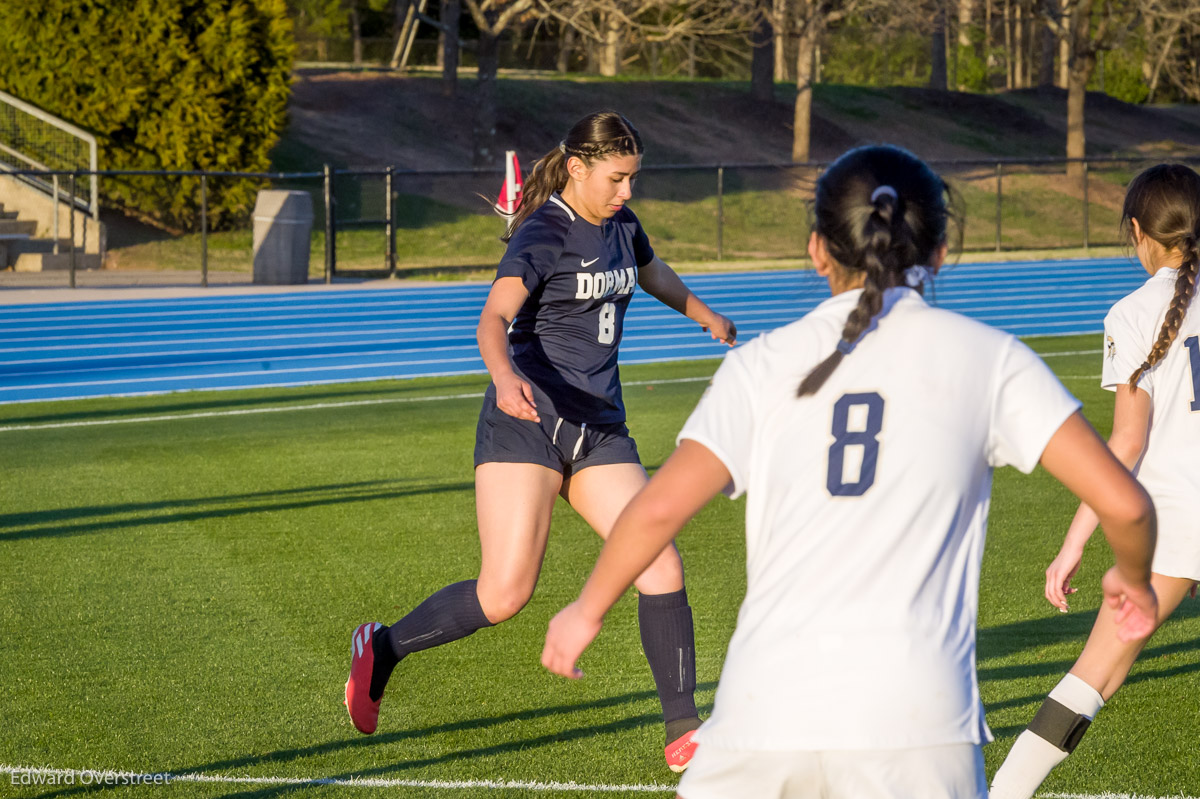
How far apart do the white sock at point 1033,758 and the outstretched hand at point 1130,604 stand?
1009mm

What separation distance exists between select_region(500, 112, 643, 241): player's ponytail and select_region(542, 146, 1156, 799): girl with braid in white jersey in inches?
83.8

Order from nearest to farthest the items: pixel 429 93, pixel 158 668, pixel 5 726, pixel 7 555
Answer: pixel 5 726
pixel 158 668
pixel 7 555
pixel 429 93

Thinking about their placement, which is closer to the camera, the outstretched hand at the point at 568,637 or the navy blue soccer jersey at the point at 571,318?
the outstretched hand at the point at 568,637

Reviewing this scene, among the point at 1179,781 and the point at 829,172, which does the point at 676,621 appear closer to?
the point at 1179,781

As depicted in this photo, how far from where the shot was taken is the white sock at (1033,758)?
3354 mm

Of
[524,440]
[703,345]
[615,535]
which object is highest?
[615,535]

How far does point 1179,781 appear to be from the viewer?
3967 millimetres

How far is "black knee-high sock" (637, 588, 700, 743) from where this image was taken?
4.11 meters

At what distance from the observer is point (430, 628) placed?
170 inches

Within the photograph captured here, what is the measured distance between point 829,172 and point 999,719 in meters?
2.93

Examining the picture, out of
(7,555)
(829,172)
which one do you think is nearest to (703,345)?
(7,555)

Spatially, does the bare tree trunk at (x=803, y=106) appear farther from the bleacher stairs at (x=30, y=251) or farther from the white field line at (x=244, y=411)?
the white field line at (x=244, y=411)

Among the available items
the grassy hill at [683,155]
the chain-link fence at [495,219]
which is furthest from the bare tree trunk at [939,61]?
the chain-link fence at [495,219]

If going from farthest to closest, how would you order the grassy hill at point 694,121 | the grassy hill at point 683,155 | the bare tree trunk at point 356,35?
the bare tree trunk at point 356,35, the grassy hill at point 694,121, the grassy hill at point 683,155
